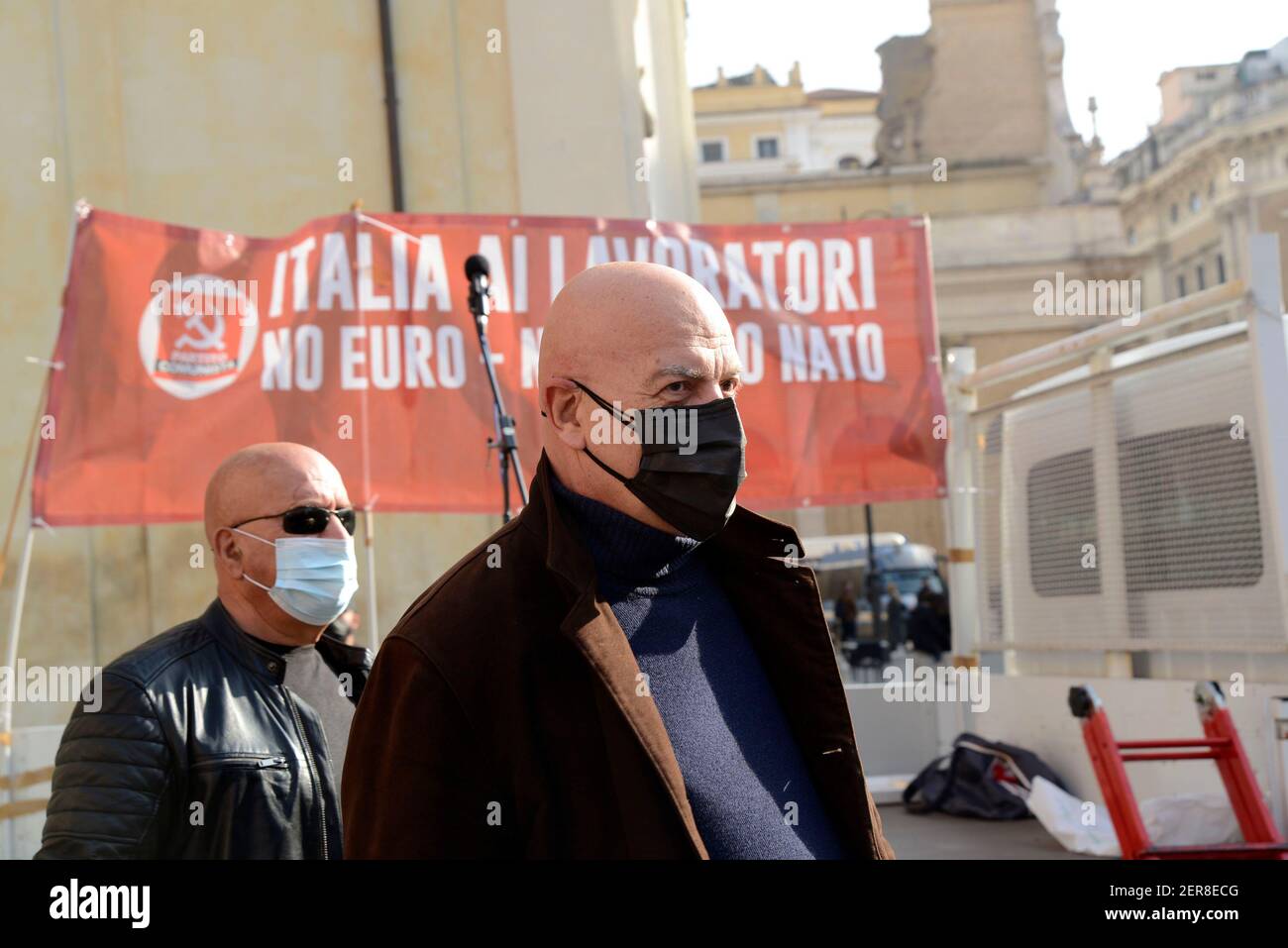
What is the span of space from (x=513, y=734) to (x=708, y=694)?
38 cm

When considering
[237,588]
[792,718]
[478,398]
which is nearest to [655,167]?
[478,398]

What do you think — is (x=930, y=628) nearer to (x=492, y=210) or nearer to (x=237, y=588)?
(x=492, y=210)

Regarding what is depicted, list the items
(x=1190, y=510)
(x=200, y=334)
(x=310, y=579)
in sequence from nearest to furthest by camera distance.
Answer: (x=310, y=579)
(x=1190, y=510)
(x=200, y=334)

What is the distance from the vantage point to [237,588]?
3.61 metres

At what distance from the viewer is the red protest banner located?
24.7 feet

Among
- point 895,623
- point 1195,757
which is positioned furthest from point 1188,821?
point 895,623

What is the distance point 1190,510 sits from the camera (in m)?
7.01

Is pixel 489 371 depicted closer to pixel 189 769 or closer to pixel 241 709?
pixel 241 709

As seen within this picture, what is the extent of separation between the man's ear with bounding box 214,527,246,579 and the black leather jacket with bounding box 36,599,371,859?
10.4 inches

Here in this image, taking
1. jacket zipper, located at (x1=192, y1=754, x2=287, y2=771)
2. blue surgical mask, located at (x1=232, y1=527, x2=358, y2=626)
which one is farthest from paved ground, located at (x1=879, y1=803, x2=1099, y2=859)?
jacket zipper, located at (x1=192, y1=754, x2=287, y2=771)

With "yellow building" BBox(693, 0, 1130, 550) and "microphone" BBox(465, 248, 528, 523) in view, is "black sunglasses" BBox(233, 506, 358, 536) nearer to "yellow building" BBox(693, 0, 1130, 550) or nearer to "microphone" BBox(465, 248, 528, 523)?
"microphone" BBox(465, 248, 528, 523)

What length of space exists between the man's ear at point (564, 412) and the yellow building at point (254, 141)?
7.62 metres

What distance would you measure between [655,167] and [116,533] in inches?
194

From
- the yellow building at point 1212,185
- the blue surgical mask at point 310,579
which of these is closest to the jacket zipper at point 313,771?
the blue surgical mask at point 310,579
